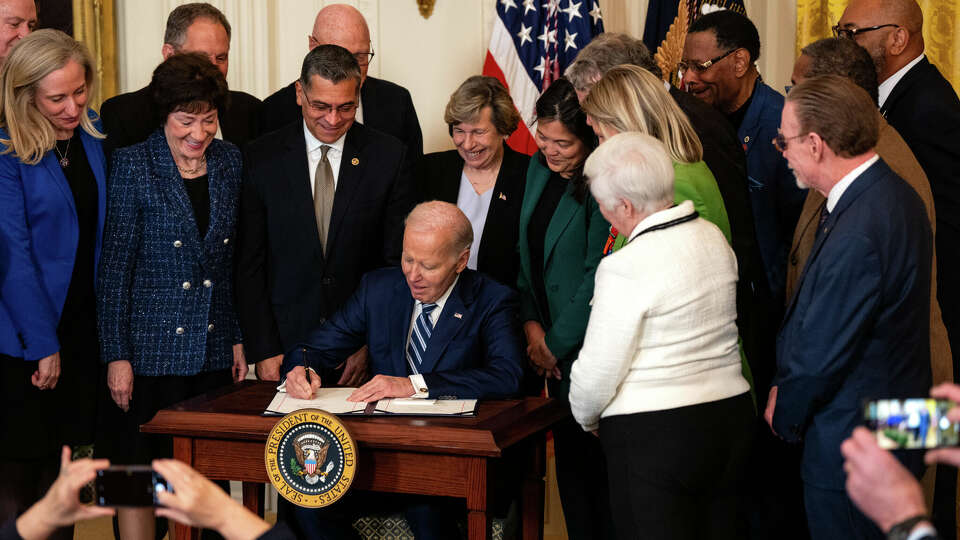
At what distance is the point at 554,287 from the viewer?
385 cm

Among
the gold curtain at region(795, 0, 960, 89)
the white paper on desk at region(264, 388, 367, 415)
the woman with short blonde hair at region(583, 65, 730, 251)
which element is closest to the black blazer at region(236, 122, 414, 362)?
the white paper on desk at region(264, 388, 367, 415)

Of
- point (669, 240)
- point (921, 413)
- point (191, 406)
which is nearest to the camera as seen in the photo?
point (921, 413)

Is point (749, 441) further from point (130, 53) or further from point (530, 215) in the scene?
point (130, 53)

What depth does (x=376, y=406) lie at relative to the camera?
3314 mm

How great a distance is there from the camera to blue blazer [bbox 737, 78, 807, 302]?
4.14m

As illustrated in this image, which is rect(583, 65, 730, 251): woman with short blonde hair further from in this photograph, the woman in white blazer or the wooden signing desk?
the wooden signing desk

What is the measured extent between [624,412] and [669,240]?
47cm

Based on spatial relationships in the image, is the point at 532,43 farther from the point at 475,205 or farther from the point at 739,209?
the point at 739,209

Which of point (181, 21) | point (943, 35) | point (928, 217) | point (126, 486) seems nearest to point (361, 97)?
point (181, 21)

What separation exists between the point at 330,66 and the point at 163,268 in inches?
37.0

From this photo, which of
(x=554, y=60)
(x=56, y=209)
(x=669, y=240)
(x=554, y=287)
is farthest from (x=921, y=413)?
(x=554, y=60)

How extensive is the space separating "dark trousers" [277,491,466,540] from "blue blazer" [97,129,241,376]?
2.39ft

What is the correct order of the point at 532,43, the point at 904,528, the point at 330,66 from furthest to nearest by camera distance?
the point at 532,43
the point at 330,66
the point at 904,528

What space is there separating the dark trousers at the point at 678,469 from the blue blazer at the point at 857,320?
19 centimetres
